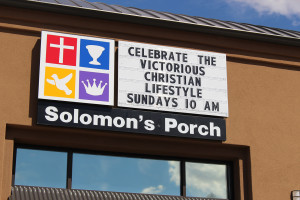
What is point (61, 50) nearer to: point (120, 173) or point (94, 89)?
point (94, 89)

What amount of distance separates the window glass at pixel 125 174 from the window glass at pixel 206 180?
37cm

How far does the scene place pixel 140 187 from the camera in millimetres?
16406

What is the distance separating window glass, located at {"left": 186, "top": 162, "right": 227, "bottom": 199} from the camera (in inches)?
666

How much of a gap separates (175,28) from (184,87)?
1.73m

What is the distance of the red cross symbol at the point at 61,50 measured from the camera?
1576cm

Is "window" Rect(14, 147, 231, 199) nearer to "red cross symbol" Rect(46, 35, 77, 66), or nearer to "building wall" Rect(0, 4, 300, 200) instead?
"building wall" Rect(0, 4, 300, 200)

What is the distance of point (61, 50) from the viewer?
1592 centimetres

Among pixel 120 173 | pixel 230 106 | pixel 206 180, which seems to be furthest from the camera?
pixel 230 106

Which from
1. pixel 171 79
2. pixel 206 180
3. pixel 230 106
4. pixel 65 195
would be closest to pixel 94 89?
pixel 171 79

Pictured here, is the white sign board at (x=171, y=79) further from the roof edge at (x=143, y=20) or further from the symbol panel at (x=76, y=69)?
the roof edge at (x=143, y=20)

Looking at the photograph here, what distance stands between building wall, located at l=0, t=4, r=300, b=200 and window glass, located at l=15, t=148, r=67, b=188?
1.02 ft

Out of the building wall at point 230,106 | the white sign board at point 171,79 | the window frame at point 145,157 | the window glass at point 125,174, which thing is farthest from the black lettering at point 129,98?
the window glass at point 125,174

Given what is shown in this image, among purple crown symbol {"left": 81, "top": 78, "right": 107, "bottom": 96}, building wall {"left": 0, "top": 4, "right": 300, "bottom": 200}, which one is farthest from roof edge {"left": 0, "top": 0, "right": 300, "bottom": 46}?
purple crown symbol {"left": 81, "top": 78, "right": 107, "bottom": 96}

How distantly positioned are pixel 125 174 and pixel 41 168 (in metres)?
2.26
